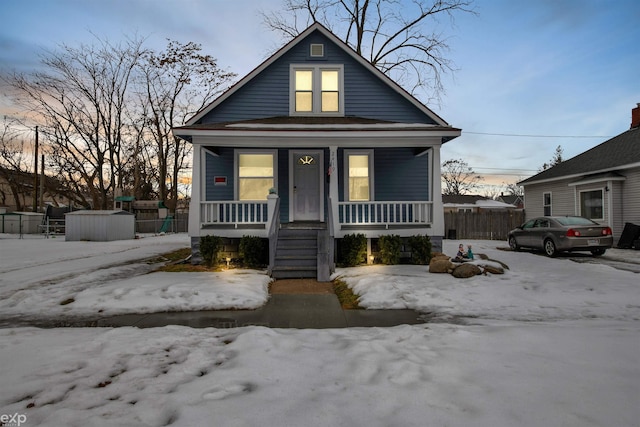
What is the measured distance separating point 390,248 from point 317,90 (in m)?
6.30

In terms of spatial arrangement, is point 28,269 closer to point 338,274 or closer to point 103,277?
point 103,277

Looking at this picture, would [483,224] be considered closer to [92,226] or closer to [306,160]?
[306,160]

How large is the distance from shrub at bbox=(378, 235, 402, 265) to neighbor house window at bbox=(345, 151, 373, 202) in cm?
285

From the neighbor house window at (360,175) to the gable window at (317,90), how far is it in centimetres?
173

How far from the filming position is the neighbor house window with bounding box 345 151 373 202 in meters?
11.6

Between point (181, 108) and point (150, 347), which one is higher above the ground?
point (181, 108)

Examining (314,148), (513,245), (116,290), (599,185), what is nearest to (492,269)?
(314,148)

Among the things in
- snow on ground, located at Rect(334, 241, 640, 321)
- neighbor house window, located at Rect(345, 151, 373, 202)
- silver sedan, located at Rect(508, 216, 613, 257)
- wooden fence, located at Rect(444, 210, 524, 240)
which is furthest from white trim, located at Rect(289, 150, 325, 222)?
wooden fence, located at Rect(444, 210, 524, 240)

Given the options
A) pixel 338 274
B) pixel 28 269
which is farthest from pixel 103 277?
pixel 338 274

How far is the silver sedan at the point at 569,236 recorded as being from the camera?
36.5 ft

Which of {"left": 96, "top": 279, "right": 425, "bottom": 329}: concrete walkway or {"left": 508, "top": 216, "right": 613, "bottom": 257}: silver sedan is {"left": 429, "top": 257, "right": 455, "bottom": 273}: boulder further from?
{"left": 508, "top": 216, "right": 613, "bottom": 257}: silver sedan

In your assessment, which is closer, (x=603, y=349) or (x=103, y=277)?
(x=603, y=349)

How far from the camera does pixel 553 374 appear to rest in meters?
2.99

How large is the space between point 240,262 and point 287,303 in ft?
11.9
